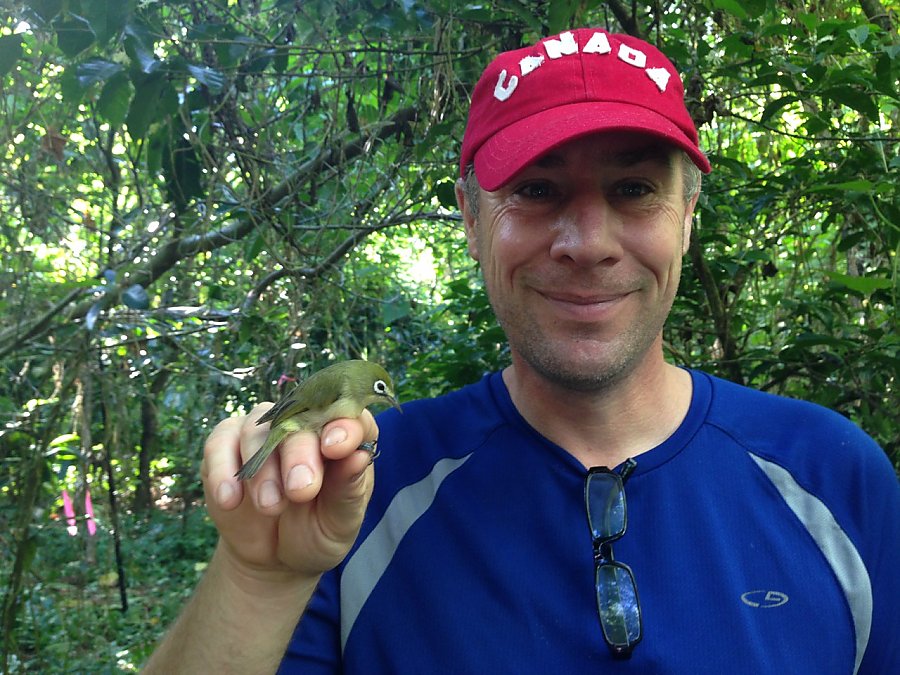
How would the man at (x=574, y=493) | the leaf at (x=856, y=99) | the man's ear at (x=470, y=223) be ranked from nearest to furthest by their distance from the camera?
the man at (x=574, y=493) → the man's ear at (x=470, y=223) → the leaf at (x=856, y=99)

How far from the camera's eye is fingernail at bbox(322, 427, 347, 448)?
1.09 m

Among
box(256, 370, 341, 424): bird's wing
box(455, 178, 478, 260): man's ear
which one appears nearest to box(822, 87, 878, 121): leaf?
box(455, 178, 478, 260): man's ear

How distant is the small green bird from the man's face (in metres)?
0.33

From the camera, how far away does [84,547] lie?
487 centimetres

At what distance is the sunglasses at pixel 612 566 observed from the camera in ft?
4.19

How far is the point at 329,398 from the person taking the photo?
1.46m

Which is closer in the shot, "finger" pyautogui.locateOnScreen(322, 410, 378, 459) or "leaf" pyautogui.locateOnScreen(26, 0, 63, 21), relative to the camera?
"finger" pyautogui.locateOnScreen(322, 410, 378, 459)

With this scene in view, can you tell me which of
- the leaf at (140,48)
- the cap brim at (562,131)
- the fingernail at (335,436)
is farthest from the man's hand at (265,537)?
the leaf at (140,48)

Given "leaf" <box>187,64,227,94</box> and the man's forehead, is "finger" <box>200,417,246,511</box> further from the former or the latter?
"leaf" <box>187,64,227,94</box>

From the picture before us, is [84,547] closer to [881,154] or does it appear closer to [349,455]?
[349,455]

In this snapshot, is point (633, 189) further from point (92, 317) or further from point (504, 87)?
point (92, 317)

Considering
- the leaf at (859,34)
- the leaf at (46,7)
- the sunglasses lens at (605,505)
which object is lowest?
the sunglasses lens at (605,505)

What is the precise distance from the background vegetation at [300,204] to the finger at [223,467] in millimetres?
1436

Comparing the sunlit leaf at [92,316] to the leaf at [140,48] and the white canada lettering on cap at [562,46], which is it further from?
the white canada lettering on cap at [562,46]
